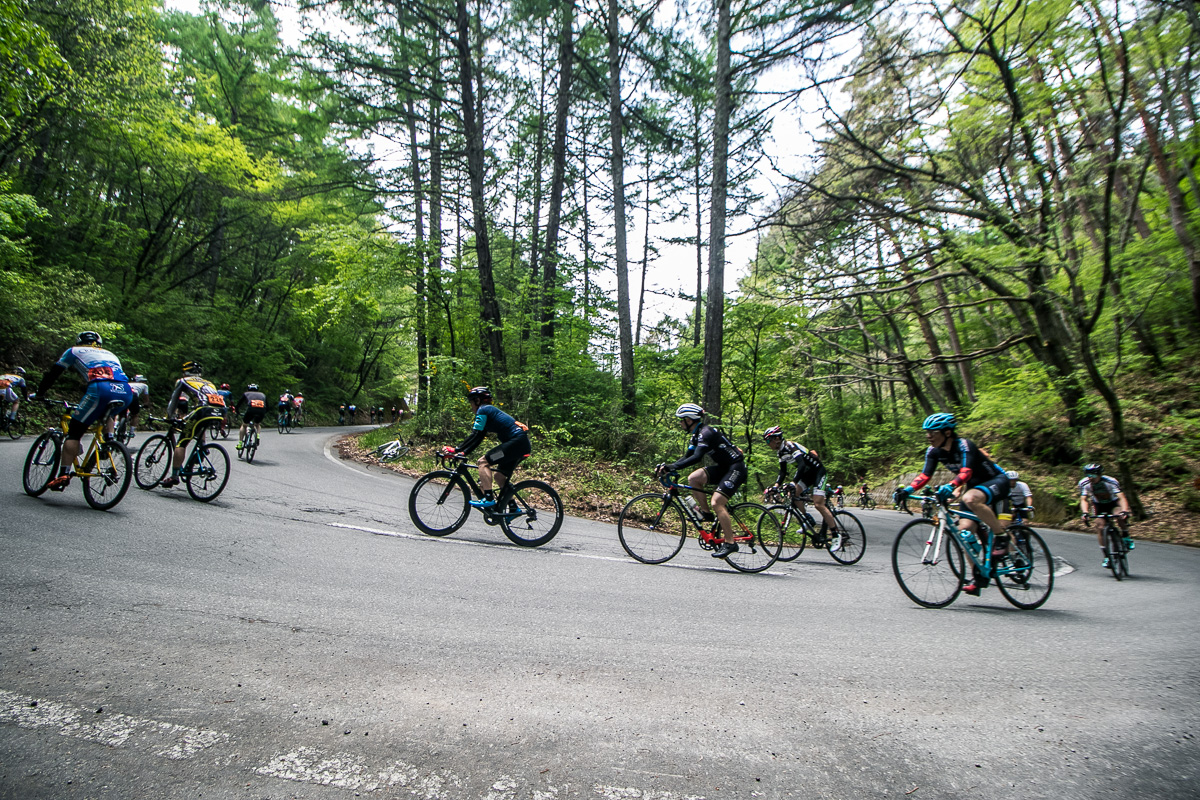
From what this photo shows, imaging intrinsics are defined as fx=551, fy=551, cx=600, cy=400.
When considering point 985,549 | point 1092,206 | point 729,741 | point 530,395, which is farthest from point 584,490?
point 1092,206

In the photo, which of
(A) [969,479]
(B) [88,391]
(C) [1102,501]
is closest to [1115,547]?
(C) [1102,501]

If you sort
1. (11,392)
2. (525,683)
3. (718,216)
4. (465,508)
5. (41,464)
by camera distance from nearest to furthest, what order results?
(525,683)
(41,464)
(465,508)
(718,216)
(11,392)

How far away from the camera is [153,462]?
848 centimetres

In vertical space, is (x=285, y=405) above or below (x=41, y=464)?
above

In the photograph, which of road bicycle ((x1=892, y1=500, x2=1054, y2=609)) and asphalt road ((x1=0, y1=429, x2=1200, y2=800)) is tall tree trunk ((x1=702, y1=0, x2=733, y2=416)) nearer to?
road bicycle ((x1=892, y1=500, x2=1054, y2=609))

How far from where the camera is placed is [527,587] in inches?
211

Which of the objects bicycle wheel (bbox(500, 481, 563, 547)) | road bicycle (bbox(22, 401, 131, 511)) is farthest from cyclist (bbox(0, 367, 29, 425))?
bicycle wheel (bbox(500, 481, 563, 547))

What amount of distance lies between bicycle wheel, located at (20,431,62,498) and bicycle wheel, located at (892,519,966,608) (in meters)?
10.2

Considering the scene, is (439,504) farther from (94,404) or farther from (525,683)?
(525,683)

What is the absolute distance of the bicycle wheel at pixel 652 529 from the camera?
741 cm

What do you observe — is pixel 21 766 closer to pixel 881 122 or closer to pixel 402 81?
pixel 881 122

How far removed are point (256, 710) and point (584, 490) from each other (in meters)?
9.71

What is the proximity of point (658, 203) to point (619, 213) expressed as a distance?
8569 mm

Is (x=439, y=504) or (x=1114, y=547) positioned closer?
(x=439, y=504)
